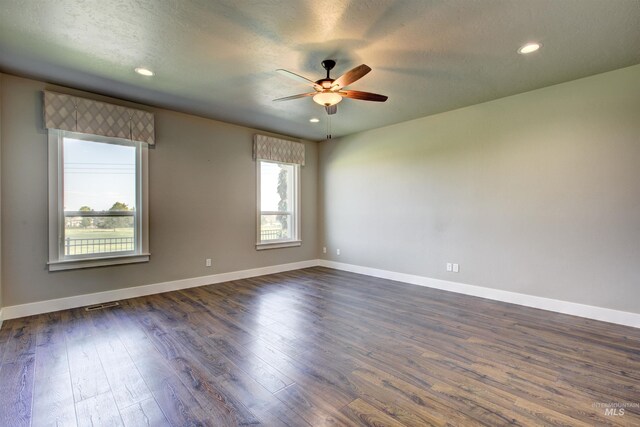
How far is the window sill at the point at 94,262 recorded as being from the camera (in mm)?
3622

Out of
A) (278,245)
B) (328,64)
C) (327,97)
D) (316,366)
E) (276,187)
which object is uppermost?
(328,64)

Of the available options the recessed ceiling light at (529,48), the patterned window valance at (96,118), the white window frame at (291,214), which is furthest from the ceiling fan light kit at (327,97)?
the white window frame at (291,214)

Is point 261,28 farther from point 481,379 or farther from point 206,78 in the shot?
point 481,379

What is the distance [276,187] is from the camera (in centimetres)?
605

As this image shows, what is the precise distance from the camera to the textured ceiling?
7.31 feet

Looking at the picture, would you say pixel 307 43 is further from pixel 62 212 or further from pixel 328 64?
pixel 62 212

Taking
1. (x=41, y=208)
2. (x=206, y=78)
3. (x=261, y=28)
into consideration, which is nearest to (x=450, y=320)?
(x=261, y=28)

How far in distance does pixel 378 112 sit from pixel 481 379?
3.69 metres

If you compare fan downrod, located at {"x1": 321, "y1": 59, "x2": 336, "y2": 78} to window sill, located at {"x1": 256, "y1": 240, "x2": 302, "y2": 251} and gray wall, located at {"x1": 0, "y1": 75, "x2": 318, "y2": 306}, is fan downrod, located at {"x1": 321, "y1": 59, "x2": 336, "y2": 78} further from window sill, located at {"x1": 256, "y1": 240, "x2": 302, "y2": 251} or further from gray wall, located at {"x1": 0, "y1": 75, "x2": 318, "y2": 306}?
window sill, located at {"x1": 256, "y1": 240, "x2": 302, "y2": 251}

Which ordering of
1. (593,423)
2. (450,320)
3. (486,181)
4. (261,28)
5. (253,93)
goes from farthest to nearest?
(486,181) < (253,93) < (450,320) < (261,28) < (593,423)

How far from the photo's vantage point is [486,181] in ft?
13.9

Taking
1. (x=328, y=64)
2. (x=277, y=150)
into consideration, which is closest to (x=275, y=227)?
(x=277, y=150)

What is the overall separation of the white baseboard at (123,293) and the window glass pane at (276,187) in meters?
1.22

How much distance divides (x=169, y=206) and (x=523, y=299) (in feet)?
16.9
